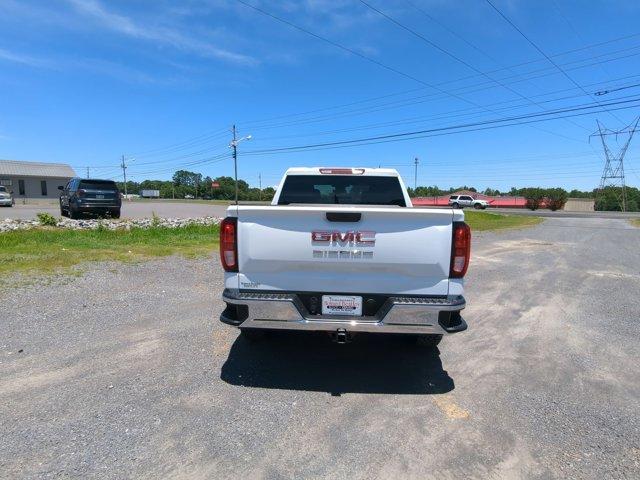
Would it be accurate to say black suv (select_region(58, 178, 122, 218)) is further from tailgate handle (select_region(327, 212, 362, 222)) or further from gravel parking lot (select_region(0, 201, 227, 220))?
tailgate handle (select_region(327, 212, 362, 222))

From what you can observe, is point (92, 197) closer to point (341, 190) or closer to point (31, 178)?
point (341, 190)

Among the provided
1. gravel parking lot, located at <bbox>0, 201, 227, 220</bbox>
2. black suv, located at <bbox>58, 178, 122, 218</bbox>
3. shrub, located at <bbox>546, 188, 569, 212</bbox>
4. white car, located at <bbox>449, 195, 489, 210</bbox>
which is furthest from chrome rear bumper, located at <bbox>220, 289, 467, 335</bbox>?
shrub, located at <bbox>546, 188, 569, 212</bbox>

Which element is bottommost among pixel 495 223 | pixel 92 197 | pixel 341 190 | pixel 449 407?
pixel 449 407

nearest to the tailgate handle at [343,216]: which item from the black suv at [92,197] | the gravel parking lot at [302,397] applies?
the gravel parking lot at [302,397]

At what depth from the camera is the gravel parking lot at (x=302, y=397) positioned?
109 inches

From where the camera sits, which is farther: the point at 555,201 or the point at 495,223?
the point at 555,201

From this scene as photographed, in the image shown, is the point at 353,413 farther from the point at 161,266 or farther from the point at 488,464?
the point at 161,266

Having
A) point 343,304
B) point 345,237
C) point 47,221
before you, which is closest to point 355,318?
point 343,304

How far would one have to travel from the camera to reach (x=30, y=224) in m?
14.2

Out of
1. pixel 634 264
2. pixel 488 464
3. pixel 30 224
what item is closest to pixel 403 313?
pixel 488 464

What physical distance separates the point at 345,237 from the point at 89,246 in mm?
9240

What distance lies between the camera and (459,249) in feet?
11.7

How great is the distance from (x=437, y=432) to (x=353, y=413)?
64 centimetres

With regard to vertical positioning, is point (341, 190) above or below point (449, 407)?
above
